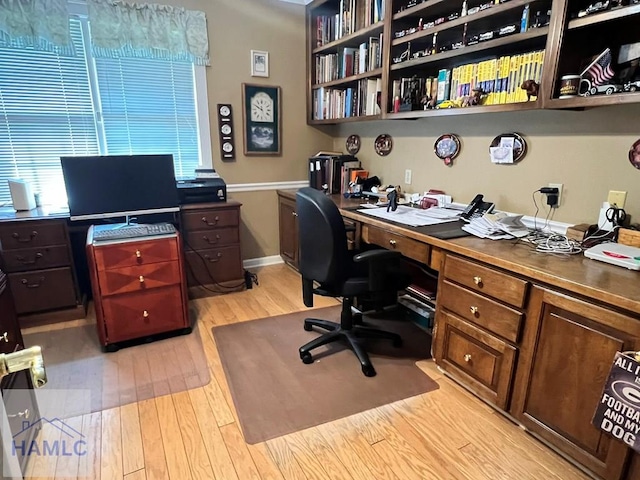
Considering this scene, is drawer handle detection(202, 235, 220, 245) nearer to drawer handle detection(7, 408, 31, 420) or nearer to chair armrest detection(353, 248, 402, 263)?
chair armrest detection(353, 248, 402, 263)

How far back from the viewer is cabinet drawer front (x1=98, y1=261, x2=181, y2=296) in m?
2.16

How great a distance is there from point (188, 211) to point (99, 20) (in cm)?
149

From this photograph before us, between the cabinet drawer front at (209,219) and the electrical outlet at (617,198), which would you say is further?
the cabinet drawer front at (209,219)

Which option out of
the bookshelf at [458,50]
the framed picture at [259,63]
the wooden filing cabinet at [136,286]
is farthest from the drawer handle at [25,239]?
the bookshelf at [458,50]

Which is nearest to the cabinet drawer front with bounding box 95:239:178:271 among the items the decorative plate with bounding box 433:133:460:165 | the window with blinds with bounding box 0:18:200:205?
the window with blinds with bounding box 0:18:200:205

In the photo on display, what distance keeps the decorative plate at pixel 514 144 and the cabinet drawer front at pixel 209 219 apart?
1895 millimetres

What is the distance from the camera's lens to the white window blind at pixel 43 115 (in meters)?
2.65

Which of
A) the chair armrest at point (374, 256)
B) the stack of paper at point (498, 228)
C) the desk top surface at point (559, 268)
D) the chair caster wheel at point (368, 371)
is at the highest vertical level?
the stack of paper at point (498, 228)

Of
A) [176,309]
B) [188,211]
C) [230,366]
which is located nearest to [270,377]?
[230,366]

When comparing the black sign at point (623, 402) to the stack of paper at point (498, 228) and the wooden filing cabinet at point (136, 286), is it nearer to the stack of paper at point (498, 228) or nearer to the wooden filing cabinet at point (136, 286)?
the stack of paper at point (498, 228)

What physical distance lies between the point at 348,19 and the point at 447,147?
1281mm

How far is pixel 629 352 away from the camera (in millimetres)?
1197

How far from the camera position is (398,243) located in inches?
83.0

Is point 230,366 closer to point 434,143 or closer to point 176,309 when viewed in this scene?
point 176,309
